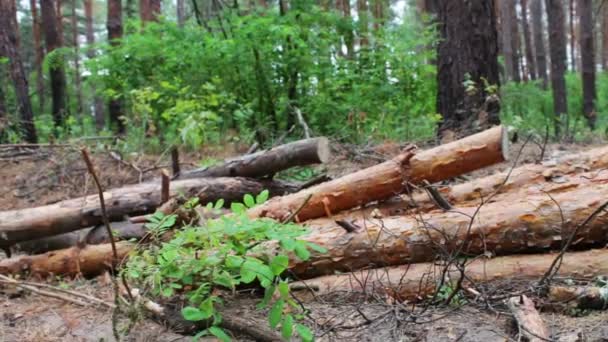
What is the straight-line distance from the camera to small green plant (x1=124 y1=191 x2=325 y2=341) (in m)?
2.43

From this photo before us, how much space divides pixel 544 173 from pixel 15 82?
8.49 m

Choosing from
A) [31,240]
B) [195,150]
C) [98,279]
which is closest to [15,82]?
[195,150]

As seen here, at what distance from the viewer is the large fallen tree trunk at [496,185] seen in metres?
4.04

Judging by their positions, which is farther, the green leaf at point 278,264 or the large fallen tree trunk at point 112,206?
the large fallen tree trunk at point 112,206

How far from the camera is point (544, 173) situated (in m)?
4.14

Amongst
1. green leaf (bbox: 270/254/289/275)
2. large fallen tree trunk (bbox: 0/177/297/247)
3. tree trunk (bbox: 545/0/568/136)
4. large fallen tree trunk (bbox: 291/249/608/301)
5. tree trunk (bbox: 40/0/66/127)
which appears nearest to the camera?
green leaf (bbox: 270/254/289/275)

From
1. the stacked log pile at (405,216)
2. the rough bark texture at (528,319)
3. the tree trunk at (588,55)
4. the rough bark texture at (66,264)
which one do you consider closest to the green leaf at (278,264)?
the stacked log pile at (405,216)

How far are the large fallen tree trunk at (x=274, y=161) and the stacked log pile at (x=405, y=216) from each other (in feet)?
0.03

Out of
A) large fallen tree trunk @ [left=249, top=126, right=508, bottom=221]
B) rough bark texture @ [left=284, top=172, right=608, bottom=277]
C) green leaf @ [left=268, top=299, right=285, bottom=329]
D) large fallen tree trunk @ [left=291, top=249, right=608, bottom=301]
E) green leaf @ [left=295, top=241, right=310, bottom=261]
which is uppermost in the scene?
large fallen tree trunk @ [left=249, top=126, right=508, bottom=221]

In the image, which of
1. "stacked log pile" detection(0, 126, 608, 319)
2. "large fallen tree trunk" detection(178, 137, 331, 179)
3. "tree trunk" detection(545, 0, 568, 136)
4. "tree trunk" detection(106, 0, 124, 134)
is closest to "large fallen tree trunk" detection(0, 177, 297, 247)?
"stacked log pile" detection(0, 126, 608, 319)

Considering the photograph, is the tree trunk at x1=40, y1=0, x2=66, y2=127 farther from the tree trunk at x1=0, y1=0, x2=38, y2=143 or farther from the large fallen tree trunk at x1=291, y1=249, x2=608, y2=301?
the large fallen tree trunk at x1=291, y1=249, x2=608, y2=301

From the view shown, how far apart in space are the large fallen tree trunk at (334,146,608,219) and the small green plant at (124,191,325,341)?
150 centimetres

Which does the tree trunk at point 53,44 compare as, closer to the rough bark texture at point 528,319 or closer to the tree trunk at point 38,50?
the tree trunk at point 38,50

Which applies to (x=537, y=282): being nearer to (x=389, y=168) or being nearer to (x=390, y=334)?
(x=390, y=334)
